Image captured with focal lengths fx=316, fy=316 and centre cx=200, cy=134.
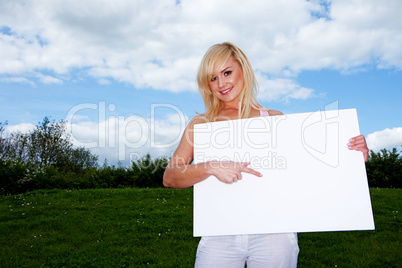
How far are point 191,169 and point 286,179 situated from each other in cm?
62

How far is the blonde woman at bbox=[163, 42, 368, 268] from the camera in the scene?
6.36 ft

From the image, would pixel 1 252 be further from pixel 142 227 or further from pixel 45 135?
pixel 45 135

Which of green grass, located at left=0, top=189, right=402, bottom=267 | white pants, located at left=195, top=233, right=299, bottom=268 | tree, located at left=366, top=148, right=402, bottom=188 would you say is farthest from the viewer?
tree, located at left=366, top=148, right=402, bottom=188

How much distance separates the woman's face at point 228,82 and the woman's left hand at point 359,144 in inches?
34.2

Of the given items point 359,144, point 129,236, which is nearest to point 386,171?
point 129,236

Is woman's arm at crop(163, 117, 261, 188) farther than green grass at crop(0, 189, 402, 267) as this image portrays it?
No

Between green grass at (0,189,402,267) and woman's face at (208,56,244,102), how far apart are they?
3970mm

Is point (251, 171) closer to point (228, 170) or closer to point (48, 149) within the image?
point (228, 170)

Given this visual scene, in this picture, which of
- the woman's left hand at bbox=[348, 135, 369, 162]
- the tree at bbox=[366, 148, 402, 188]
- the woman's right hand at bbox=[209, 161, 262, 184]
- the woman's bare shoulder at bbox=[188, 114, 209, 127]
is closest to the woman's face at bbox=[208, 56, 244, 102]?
the woman's bare shoulder at bbox=[188, 114, 209, 127]

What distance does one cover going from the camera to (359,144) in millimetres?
2014

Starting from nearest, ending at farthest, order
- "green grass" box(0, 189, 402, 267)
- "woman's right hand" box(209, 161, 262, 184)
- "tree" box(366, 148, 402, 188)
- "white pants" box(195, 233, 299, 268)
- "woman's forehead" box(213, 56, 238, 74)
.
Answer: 1. "white pants" box(195, 233, 299, 268)
2. "woman's right hand" box(209, 161, 262, 184)
3. "woman's forehead" box(213, 56, 238, 74)
4. "green grass" box(0, 189, 402, 267)
5. "tree" box(366, 148, 402, 188)

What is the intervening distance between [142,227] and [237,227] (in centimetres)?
608

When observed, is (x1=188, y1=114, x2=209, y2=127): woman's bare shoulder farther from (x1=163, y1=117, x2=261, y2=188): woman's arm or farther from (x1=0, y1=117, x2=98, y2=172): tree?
(x1=0, y1=117, x2=98, y2=172): tree

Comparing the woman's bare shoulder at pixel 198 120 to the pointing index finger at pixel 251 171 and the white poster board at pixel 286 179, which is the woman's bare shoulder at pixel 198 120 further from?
the pointing index finger at pixel 251 171
